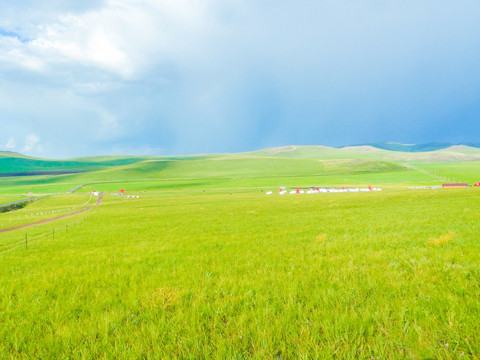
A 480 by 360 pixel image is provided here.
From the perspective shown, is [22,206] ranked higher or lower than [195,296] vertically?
lower

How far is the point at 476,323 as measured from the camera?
438cm

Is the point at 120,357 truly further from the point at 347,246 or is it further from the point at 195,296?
the point at 347,246

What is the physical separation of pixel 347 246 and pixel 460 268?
4.67 metres

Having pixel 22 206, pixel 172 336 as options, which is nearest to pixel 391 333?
pixel 172 336

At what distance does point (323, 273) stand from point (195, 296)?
4000mm

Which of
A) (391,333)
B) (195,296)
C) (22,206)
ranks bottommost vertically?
(22,206)

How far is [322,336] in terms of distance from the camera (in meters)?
4.50

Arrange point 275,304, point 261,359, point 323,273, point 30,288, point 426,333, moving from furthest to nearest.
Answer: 1. point 30,288
2. point 323,273
3. point 275,304
4. point 426,333
5. point 261,359

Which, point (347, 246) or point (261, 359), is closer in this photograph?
point (261, 359)

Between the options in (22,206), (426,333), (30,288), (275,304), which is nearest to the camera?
(426,333)

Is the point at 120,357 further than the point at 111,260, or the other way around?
the point at 111,260

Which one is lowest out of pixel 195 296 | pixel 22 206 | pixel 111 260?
pixel 22 206

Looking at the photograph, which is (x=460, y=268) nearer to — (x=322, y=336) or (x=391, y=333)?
(x=391, y=333)

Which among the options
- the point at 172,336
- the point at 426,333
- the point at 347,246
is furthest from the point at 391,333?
the point at 347,246
